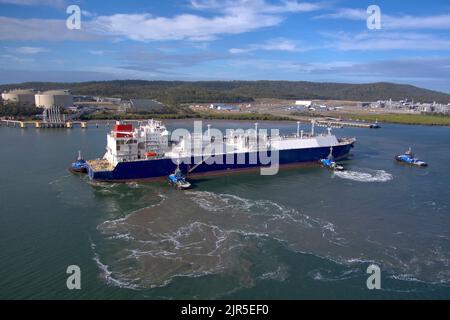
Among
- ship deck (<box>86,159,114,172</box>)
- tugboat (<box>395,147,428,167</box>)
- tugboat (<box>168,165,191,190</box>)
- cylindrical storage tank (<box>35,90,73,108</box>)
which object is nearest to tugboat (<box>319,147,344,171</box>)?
tugboat (<box>395,147,428,167</box>)

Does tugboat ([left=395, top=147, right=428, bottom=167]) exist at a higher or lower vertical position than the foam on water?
higher

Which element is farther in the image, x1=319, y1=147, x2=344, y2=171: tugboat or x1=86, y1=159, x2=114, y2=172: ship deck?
x1=319, y1=147, x2=344, y2=171: tugboat

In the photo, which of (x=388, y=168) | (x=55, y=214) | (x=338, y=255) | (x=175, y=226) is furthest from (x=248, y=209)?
(x=388, y=168)

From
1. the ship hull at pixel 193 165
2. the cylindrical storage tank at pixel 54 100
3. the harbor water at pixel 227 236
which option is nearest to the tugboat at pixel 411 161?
the harbor water at pixel 227 236

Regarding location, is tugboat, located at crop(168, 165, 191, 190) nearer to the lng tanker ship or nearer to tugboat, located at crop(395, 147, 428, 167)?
the lng tanker ship

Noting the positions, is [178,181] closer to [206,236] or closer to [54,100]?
[206,236]

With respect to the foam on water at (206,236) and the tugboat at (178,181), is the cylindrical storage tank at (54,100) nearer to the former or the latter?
the tugboat at (178,181)

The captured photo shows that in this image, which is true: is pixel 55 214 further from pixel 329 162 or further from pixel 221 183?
pixel 329 162
